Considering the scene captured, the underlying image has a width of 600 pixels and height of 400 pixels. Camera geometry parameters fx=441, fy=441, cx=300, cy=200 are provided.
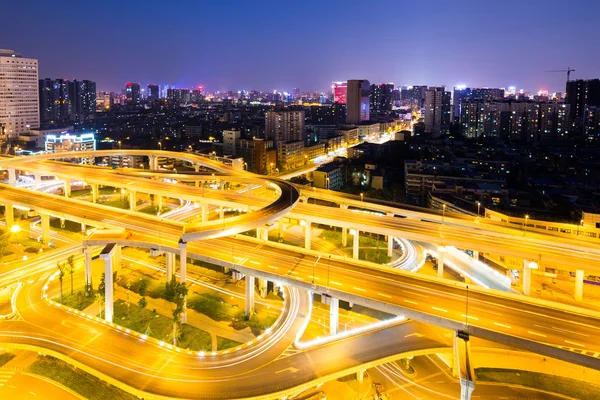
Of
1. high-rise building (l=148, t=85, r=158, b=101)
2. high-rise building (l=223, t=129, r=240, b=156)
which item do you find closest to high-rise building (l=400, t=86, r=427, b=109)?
high-rise building (l=148, t=85, r=158, b=101)

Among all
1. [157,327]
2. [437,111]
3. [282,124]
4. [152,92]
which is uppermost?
[152,92]

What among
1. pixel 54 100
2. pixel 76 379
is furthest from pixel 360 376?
pixel 54 100

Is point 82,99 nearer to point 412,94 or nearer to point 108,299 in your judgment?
point 108,299

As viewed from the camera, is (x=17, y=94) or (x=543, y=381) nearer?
(x=543, y=381)

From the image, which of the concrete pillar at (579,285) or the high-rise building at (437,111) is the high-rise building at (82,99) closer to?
the high-rise building at (437,111)

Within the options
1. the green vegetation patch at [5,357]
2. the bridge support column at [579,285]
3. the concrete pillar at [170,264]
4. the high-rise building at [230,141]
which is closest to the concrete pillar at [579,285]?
the bridge support column at [579,285]

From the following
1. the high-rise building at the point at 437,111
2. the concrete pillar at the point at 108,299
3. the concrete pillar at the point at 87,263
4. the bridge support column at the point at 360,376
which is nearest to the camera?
the bridge support column at the point at 360,376

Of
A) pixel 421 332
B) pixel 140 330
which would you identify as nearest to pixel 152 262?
pixel 140 330

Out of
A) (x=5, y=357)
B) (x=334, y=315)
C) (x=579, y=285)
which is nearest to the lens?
(x=5, y=357)
